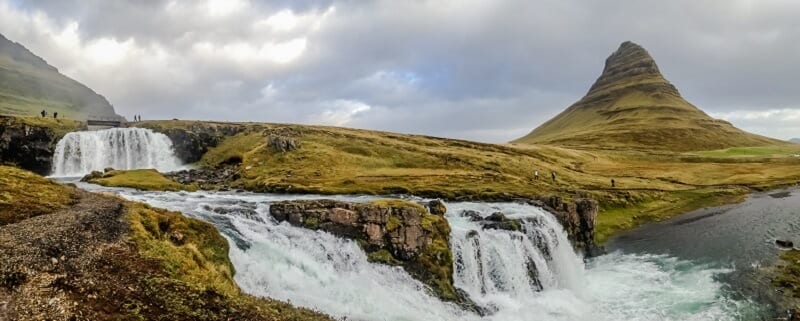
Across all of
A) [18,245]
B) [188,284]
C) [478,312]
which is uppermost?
[18,245]

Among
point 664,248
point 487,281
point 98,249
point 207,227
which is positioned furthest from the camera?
point 664,248

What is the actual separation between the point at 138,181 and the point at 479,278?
5092cm

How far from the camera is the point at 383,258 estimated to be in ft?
125

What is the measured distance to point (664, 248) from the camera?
2335 inches

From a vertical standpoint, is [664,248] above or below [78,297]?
below

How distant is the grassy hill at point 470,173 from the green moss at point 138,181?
13278 mm

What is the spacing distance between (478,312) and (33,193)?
33.2m

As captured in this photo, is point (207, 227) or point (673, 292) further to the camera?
point (673, 292)

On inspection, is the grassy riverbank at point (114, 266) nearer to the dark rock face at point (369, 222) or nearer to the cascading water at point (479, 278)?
the cascading water at point (479, 278)

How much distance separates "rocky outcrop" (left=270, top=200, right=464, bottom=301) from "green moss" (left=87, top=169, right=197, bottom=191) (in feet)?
97.4

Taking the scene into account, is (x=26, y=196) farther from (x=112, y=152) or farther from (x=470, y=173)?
(x=470, y=173)

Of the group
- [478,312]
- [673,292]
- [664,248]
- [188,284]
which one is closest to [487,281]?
[478,312]

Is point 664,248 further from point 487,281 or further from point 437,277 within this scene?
point 437,277

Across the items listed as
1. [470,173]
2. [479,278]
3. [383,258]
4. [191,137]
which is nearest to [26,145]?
[191,137]
